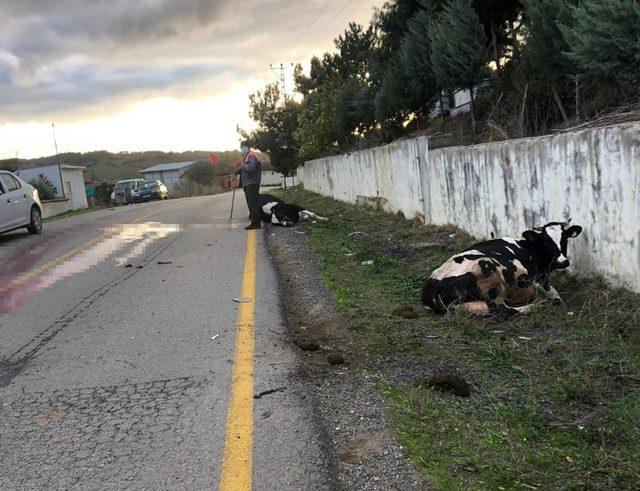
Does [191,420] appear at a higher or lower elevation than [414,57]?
lower

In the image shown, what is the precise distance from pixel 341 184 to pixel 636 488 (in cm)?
1714

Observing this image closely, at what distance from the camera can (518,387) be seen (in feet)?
12.9

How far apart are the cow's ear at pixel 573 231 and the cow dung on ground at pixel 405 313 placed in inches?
68.6

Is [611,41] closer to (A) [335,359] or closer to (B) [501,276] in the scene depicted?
(B) [501,276]

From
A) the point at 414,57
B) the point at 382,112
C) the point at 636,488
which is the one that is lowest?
the point at 636,488

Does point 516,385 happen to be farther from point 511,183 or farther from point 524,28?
point 524,28

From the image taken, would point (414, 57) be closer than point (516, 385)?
No

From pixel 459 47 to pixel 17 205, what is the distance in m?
10.9

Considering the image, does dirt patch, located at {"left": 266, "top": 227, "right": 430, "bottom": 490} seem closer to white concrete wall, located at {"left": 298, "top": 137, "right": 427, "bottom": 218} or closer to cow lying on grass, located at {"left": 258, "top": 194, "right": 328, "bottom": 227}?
white concrete wall, located at {"left": 298, "top": 137, "right": 427, "bottom": 218}

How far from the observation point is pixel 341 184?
1952 centimetres

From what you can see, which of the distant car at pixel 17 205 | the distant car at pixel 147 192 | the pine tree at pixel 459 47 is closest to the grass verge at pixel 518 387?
the pine tree at pixel 459 47

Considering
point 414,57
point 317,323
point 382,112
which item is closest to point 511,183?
point 317,323

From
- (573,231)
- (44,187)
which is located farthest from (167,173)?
(573,231)

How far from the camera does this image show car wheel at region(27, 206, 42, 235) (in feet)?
47.9
